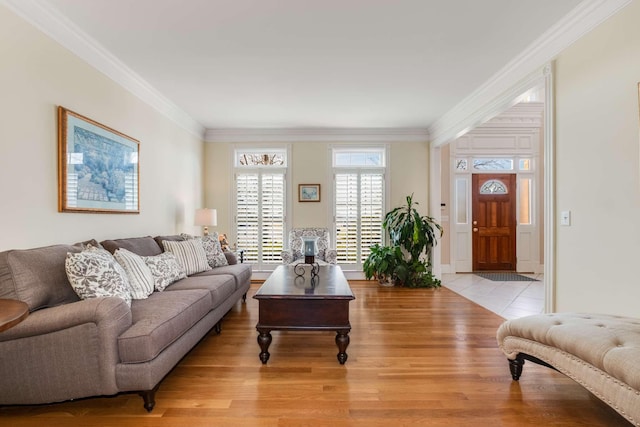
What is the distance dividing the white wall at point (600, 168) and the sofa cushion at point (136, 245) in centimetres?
379

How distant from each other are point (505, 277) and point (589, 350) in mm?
4618

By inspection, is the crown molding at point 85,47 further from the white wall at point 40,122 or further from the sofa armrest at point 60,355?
the sofa armrest at point 60,355

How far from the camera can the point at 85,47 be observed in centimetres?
275

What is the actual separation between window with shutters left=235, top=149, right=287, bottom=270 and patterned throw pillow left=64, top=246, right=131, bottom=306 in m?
3.42

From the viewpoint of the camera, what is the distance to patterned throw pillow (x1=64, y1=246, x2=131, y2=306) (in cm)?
208

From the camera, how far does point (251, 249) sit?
5.74 metres

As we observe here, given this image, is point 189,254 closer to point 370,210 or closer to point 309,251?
point 309,251

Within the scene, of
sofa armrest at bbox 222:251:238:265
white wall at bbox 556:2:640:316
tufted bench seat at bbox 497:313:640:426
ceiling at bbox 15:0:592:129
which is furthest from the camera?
sofa armrest at bbox 222:251:238:265

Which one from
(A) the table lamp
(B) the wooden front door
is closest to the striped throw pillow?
(A) the table lamp

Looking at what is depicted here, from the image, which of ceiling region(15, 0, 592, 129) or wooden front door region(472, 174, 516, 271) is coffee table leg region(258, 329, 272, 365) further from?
wooden front door region(472, 174, 516, 271)

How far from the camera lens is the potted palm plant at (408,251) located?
5168 mm

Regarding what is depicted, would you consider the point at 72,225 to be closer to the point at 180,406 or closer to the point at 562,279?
the point at 180,406

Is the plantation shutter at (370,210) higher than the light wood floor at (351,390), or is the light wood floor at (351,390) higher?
the plantation shutter at (370,210)

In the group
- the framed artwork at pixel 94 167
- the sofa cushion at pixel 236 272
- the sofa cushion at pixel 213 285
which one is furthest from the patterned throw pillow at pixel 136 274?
the sofa cushion at pixel 236 272
